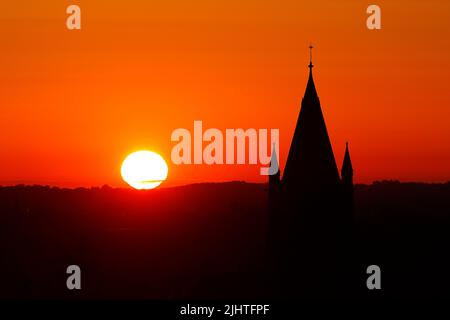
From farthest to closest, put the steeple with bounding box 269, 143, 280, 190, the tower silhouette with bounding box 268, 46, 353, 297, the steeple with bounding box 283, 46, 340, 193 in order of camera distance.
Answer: the steeple with bounding box 269, 143, 280, 190 < the tower silhouette with bounding box 268, 46, 353, 297 < the steeple with bounding box 283, 46, 340, 193

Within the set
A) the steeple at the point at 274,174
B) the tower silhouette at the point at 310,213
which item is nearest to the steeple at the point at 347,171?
the tower silhouette at the point at 310,213

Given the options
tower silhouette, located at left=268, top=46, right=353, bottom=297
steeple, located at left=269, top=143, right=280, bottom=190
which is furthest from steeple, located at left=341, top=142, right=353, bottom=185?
steeple, located at left=269, top=143, right=280, bottom=190

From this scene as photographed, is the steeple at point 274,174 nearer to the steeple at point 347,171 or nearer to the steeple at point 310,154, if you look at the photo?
the steeple at point 310,154

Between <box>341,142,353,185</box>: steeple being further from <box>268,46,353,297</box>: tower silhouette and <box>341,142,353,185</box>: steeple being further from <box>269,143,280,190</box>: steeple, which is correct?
<box>269,143,280,190</box>: steeple

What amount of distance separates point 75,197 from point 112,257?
5412mm

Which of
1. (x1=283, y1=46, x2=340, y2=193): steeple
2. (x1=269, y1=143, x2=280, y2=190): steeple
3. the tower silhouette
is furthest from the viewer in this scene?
(x1=269, y1=143, x2=280, y2=190): steeple

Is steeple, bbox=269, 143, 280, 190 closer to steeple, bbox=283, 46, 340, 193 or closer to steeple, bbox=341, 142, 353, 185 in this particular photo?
steeple, bbox=283, 46, 340, 193

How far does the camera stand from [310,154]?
66.6m

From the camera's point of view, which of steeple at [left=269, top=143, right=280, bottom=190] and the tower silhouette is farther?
steeple at [left=269, top=143, right=280, bottom=190]

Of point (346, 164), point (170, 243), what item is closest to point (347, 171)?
point (346, 164)

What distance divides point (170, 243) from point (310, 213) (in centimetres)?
1633

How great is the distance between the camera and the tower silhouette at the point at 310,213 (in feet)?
217

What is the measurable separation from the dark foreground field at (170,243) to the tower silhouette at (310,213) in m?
1.56

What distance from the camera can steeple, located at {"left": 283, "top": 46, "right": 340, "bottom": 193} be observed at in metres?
65.5
